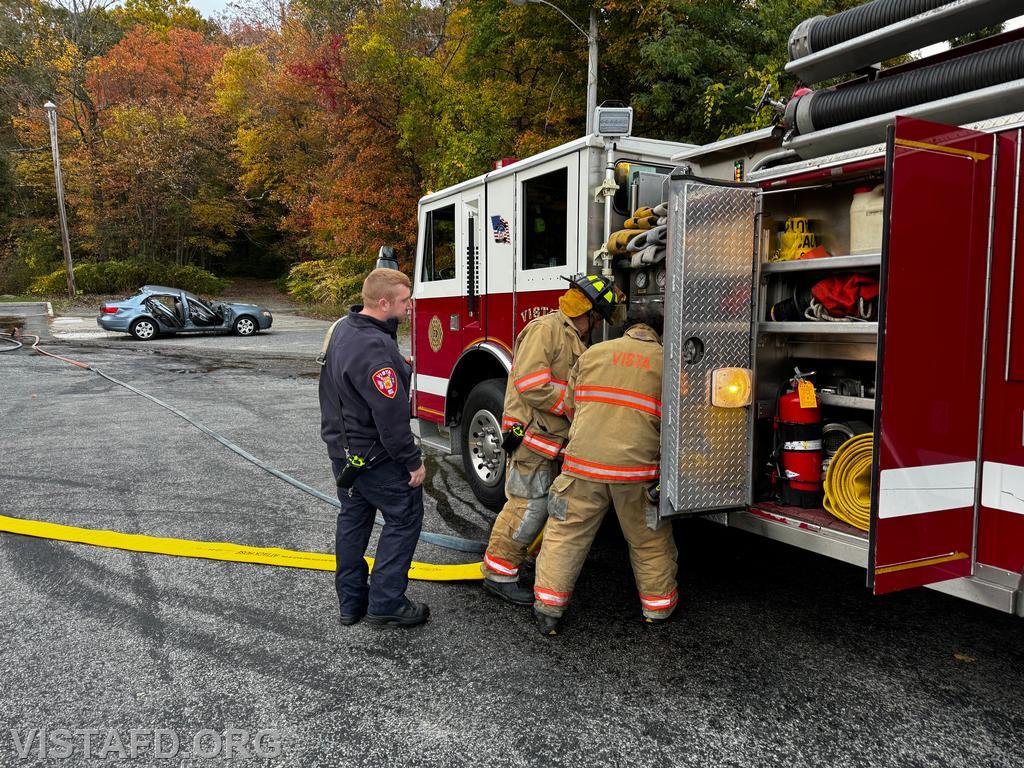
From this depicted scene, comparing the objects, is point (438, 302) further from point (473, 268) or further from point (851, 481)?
point (851, 481)

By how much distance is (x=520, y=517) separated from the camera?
3.99 m

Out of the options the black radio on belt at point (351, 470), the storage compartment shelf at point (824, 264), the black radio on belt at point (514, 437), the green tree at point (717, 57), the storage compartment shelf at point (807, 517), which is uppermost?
the green tree at point (717, 57)

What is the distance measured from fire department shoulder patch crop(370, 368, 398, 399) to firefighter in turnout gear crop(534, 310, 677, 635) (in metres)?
0.88

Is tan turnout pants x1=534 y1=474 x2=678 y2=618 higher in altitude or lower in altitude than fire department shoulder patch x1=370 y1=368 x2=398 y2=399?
lower

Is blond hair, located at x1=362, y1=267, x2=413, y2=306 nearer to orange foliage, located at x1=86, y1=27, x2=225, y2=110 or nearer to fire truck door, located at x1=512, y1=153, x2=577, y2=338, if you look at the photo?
fire truck door, located at x1=512, y1=153, x2=577, y2=338

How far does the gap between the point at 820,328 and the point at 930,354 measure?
0.56 m

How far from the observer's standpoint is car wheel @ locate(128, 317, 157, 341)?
2058cm

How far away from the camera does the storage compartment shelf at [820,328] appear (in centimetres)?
295


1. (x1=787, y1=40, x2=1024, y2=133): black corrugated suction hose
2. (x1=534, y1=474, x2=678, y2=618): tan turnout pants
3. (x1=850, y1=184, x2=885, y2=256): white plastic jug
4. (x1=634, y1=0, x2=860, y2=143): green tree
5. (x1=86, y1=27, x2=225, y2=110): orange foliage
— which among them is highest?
(x1=86, y1=27, x2=225, y2=110): orange foliage

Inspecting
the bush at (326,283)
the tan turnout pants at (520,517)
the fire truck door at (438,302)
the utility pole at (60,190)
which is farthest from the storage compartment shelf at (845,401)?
the utility pole at (60,190)

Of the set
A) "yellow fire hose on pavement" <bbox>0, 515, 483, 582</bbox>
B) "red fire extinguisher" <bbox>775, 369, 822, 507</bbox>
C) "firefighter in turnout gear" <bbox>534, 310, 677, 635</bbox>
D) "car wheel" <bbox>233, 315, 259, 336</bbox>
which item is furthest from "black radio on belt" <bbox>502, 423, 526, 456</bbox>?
"car wheel" <bbox>233, 315, 259, 336</bbox>

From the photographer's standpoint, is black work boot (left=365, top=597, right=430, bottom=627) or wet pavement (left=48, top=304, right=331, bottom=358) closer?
black work boot (left=365, top=597, right=430, bottom=627)

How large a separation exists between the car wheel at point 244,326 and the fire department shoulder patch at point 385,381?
20030mm

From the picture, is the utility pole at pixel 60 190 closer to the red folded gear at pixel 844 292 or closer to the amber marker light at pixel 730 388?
the amber marker light at pixel 730 388
